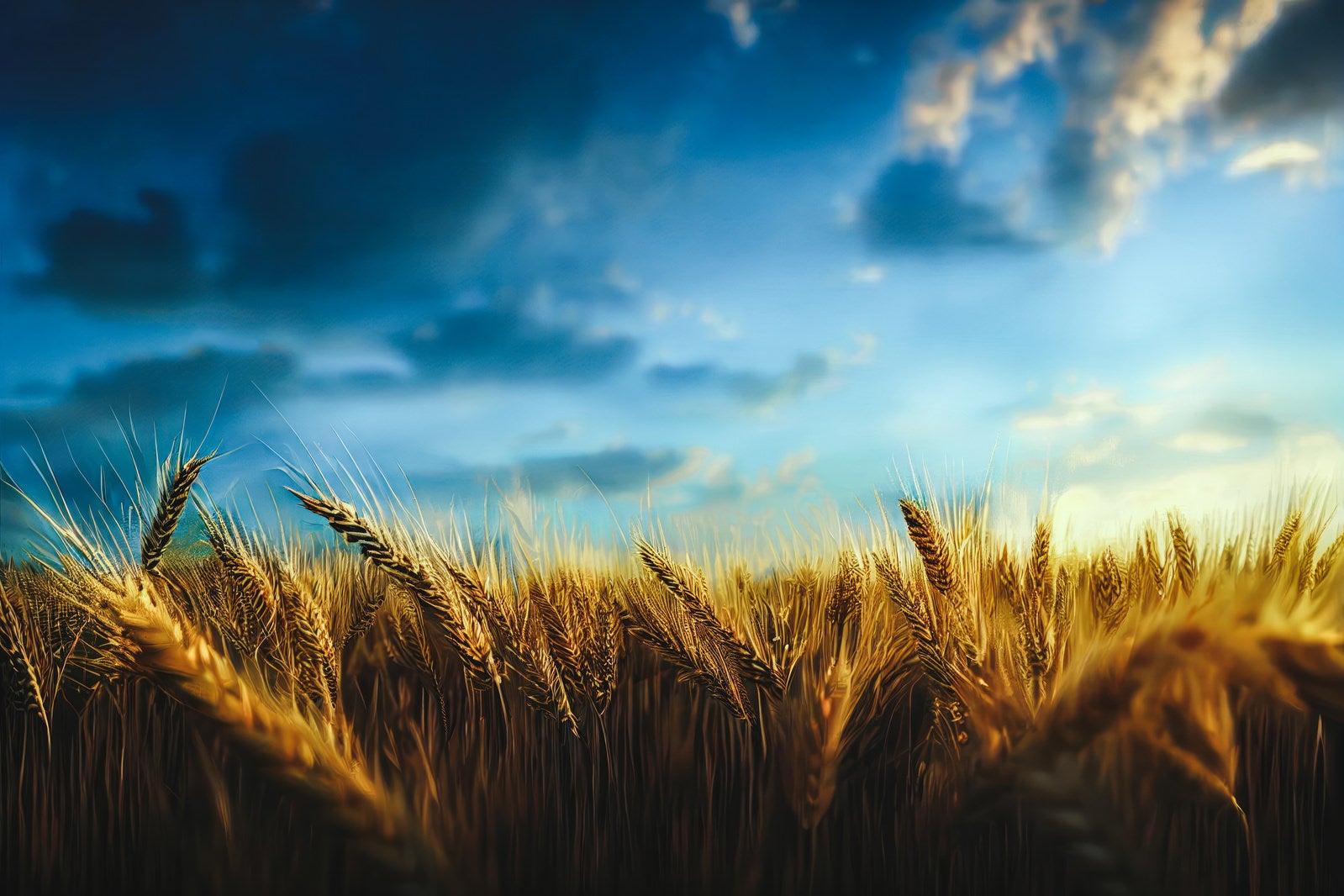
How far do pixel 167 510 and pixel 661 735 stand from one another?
36.9 inches

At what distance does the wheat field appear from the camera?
1.07 meters

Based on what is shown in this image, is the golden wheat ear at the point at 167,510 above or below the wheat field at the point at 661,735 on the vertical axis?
above

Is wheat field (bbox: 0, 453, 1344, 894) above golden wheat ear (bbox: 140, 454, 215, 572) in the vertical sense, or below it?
below

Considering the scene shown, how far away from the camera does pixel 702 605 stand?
4.28 ft

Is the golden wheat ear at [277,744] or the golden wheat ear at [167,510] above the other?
the golden wheat ear at [167,510]

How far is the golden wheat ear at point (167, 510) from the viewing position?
1.16 metres

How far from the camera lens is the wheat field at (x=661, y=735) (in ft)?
3.52

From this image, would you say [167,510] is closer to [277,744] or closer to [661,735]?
[277,744]

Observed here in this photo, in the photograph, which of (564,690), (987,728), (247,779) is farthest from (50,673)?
(987,728)

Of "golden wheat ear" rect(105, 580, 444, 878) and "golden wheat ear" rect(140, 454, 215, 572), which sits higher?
"golden wheat ear" rect(140, 454, 215, 572)

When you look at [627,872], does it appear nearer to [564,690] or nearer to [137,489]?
[564,690]

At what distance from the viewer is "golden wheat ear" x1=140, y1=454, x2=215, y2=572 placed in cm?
116

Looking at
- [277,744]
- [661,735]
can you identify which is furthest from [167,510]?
[661,735]

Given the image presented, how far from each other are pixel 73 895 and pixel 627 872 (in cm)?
101
